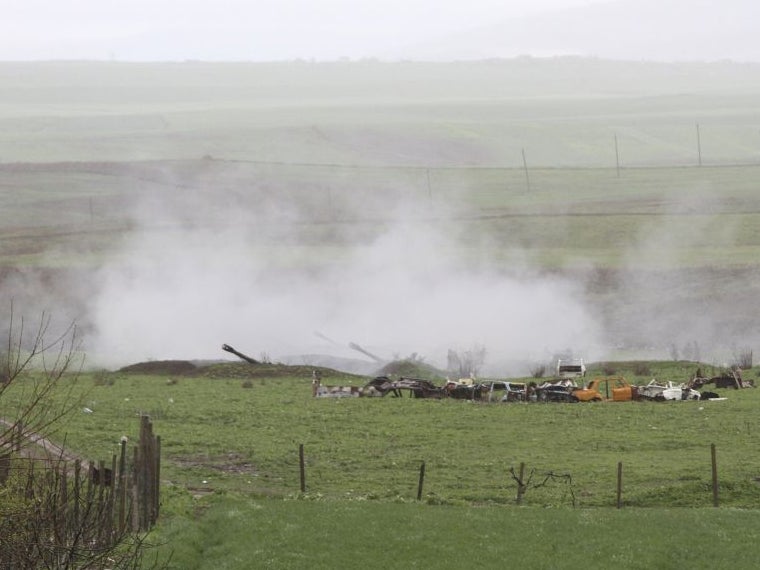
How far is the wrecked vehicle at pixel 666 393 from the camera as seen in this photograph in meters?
47.8

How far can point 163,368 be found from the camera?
60.3 meters

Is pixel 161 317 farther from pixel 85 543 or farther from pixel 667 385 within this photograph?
pixel 85 543

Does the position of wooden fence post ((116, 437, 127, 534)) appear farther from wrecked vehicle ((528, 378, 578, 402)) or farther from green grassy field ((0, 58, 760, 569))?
wrecked vehicle ((528, 378, 578, 402))

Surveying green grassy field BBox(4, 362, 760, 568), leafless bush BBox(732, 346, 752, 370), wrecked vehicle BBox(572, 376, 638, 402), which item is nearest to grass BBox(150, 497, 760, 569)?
green grassy field BBox(4, 362, 760, 568)

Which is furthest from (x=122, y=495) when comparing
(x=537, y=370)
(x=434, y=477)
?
(x=537, y=370)

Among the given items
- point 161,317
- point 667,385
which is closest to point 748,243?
point 161,317

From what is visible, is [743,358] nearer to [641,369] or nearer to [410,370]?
[641,369]

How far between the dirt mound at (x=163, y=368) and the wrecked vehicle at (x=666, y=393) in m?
21.3

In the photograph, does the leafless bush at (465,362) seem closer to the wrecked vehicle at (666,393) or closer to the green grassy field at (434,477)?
the green grassy field at (434,477)

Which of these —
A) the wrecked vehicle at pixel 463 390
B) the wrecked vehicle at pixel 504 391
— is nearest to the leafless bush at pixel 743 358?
the wrecked vehicle at pixel 504 391

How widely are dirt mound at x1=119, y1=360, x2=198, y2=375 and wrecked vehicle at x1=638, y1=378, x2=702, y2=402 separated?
21284 millimetres

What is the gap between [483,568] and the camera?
79.0ft

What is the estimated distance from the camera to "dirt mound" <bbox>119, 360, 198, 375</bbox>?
59.8 meters

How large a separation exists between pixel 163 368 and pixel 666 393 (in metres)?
23.6
